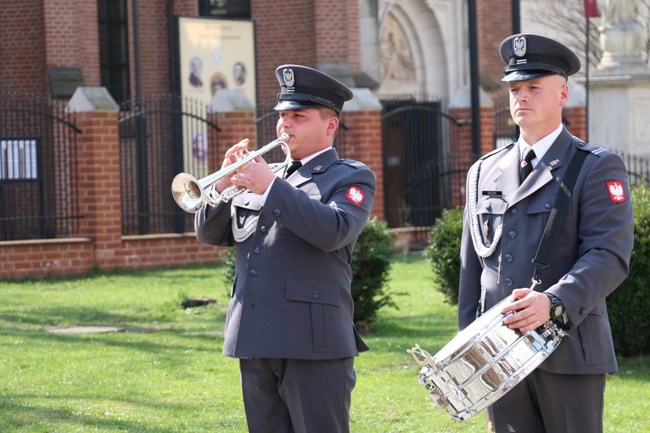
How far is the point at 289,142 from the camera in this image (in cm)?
482

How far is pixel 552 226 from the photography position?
4.31 m

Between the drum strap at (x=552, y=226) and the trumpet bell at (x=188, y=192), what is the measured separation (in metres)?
1.30

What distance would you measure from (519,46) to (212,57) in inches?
681

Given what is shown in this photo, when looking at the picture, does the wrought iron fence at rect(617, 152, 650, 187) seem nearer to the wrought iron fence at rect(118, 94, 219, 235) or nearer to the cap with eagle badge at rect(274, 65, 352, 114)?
the wrought iron fence at rect(118, 94, 219, 235)

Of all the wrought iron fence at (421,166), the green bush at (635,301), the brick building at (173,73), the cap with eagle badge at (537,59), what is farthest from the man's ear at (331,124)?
the wrought iron fence at (421,166)

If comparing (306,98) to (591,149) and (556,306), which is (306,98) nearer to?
(591,149)

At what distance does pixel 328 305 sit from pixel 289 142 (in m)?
0.67

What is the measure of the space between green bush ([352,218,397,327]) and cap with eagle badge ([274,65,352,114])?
6.16m

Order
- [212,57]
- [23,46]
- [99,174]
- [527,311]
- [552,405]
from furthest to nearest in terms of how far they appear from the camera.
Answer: [23,46] → [212,57] → [99,174] → [552,405] → [527,311]

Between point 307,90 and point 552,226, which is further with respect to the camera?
point 307,90

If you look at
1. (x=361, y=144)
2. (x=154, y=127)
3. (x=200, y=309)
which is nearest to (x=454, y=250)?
(x=200, y=309)

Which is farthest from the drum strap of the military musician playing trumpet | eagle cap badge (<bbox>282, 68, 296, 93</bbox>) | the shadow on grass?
the shadow on grass

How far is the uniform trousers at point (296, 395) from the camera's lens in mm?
4617

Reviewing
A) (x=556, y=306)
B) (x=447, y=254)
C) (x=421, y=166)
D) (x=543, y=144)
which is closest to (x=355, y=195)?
(x=543, y=144)
